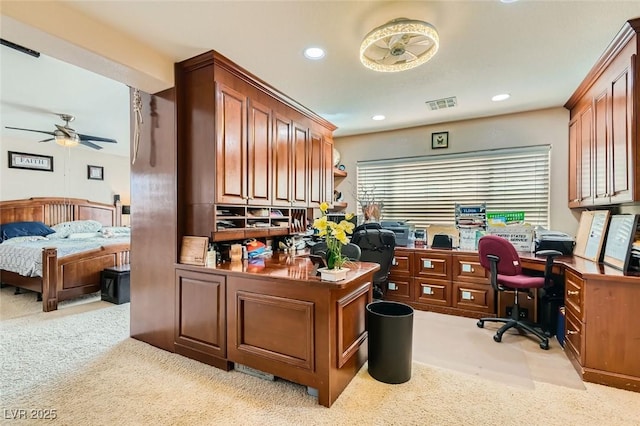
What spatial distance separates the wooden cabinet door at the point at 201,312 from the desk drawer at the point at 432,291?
2.48m

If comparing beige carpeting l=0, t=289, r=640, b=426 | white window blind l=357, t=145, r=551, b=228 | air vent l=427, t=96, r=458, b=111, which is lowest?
beige carpeting l=0, t=289, r=640, b=426

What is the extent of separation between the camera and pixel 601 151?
264cm

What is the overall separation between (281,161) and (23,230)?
487cm

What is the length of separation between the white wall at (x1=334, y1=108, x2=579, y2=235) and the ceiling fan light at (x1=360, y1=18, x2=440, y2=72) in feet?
7.25

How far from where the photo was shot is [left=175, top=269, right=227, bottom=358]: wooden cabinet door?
7.54 feet

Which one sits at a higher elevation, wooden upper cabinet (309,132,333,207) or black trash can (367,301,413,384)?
wooden upper cabinet (309,132,333,207)

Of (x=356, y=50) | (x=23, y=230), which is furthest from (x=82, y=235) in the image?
(x=356, y=50)

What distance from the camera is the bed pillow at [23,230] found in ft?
15.5

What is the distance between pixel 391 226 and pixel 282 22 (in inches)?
113

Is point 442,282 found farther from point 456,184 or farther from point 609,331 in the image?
point 609,331

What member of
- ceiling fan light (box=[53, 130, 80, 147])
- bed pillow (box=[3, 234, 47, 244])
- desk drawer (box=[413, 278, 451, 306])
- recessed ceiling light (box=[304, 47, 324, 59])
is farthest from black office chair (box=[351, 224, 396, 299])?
bed pillow (box=[3, 234, 47, 244])

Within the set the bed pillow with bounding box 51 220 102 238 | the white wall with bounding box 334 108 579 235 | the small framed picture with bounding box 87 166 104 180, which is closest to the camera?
the white wall with bounding box 334 108 579 235

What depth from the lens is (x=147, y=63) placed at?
2.27 meters

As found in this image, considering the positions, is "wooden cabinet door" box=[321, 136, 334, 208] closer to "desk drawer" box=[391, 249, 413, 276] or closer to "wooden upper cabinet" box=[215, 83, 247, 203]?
"desk drawer" box=[391, 249, 413, 276]
